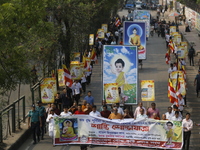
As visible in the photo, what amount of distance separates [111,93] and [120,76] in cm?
73

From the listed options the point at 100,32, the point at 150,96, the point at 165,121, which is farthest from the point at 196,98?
the point at 100,32

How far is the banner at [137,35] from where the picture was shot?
2720cm

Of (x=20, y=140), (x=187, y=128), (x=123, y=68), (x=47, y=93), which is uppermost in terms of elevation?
(x=123, y=68)

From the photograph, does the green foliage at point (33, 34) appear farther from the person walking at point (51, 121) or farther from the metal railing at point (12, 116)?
the person walking at point (51, 121)

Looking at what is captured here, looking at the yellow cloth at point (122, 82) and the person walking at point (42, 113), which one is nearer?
the person walking at point (42, 113)

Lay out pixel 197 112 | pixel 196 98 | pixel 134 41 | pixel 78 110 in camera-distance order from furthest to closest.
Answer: pixel 134 41, pixel 196 98, pixel 197 112, pixel 78 110

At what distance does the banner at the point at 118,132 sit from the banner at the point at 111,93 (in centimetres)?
277

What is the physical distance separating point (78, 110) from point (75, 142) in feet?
3.74

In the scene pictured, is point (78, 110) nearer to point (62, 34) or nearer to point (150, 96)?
point (150, 96)

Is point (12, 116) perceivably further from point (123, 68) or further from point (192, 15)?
point (192, 15)

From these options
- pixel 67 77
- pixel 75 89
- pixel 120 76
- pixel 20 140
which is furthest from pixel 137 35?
pixel 20 140

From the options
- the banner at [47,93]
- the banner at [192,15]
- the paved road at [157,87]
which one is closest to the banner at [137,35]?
the paved road at [157,87]

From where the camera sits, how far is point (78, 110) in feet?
57.6

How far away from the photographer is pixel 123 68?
19.5 metres
